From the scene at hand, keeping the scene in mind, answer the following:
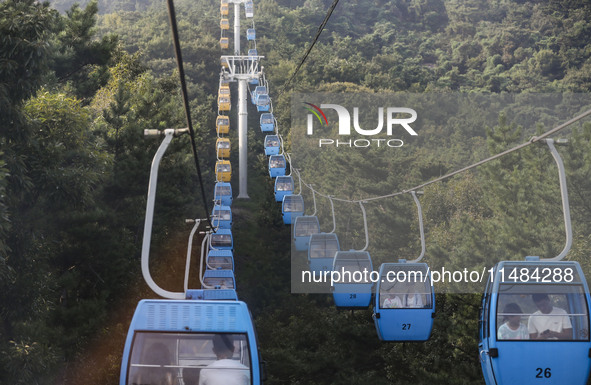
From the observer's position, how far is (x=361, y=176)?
4022 cm

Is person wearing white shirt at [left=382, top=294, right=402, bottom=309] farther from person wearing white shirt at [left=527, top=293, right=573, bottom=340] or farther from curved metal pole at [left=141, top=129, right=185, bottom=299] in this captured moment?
curved metal pole at [left=141, top=129, right=185, bottom=299]

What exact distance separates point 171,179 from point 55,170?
13.2m

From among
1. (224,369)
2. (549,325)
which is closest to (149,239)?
(224,369)

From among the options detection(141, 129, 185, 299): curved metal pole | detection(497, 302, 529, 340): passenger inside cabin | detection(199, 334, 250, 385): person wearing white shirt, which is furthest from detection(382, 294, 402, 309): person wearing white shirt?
detection(199, 334, 250, 385): person wearing white shirt

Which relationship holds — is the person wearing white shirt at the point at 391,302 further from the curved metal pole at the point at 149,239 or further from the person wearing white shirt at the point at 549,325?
the curved metal pole at the point at 149,239

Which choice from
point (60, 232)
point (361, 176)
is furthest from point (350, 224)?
point (60, 232)

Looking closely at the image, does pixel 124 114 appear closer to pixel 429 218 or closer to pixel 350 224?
pixel 350 224

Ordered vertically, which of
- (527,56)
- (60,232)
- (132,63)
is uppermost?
(527,56)

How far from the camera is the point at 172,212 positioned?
27828mm

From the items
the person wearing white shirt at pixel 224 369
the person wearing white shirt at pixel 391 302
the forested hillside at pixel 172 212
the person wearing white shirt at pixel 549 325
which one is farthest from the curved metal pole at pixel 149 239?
the person wearing white shirt at pixel 391 302

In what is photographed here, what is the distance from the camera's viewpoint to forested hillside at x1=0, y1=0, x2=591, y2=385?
14078mm

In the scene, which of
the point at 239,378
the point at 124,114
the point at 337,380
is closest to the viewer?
the point at 239,378

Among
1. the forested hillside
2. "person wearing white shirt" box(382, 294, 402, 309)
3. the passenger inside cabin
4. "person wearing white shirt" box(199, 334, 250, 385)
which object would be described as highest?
the forested hillside

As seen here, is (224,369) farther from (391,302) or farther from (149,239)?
(391,302)
